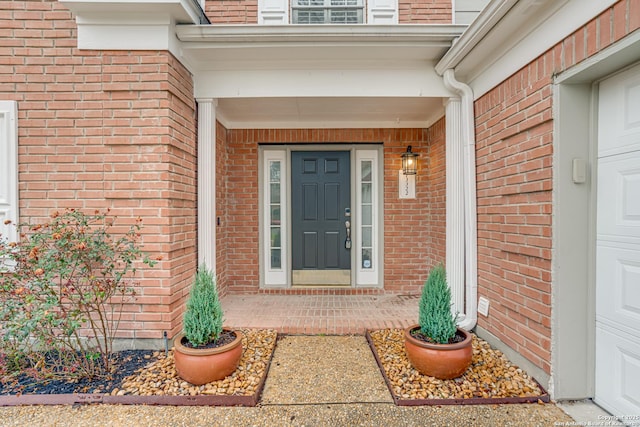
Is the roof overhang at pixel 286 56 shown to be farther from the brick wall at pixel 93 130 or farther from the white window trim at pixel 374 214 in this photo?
the white window trim at pixel 374 214

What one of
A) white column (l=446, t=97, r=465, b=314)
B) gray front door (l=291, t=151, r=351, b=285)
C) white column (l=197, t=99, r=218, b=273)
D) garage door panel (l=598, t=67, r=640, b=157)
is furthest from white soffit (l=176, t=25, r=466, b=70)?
gray front door (l=291, t=151, r=351, b=285)

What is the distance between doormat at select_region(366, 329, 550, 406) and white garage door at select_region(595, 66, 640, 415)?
1.32ft

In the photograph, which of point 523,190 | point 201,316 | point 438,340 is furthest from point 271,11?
point 438,340

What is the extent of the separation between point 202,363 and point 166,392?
297 mm

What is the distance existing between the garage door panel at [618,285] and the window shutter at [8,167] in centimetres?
429

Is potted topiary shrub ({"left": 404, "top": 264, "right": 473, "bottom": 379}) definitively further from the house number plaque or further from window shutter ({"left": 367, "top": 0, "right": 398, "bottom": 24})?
window shutter ({"left": 367, "top": 0, "right": 398, "bottom": 24})

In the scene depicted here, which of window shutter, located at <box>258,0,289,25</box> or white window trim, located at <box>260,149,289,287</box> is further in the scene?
white window trim, located at <box>260,149,289,287</box>

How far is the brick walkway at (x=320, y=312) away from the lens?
9.77 feet

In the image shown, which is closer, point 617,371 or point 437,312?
point 617,371

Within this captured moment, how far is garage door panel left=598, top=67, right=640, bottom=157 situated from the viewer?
164 centimetres

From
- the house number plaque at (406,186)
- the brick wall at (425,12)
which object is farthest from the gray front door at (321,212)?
the brick wall at (425,12)

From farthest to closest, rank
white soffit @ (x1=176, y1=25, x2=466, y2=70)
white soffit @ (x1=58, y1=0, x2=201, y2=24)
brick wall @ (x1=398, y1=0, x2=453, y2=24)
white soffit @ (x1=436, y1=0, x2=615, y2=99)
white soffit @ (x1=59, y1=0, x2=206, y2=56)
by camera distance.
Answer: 1. brick wall @ (x1=398, y1=0, x2=453, y2=24)
2. white soffit @ (x1=176, y1=25, x2=466, y2=70)
3. white soffit @ (x1=59, y1=0, x2=206, y2=56)
4. white soffit @ (x1=58, y1=0, x2=201, y2=24)
5. white soffit @ (x1=436, y1=0, x2=615, y2=99)

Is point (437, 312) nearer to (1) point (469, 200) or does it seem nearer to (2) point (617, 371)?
(2) point (617, 371)

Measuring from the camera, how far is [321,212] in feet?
13.6
